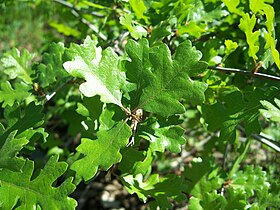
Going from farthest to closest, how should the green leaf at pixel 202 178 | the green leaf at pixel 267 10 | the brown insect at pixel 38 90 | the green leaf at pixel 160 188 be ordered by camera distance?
the green leaf at pixel 202 178 < the brown insect at pixel 38 90 < the green leaf at pixel 160 188 < the green leaf at pixel 267 10

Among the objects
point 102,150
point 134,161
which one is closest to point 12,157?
point 102,150

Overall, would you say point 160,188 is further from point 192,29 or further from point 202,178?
point 192,29

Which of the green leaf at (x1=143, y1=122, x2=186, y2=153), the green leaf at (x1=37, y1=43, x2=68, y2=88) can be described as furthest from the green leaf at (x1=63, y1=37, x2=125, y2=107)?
the green leaf at (x1=37, y1=43, x2=68, y2=88)

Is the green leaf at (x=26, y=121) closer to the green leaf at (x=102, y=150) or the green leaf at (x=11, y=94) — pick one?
the green leaf at (x=11, y=94)

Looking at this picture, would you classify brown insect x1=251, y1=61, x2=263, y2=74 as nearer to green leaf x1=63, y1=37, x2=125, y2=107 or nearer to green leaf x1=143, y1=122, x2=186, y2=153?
green leaf x1=143, y1=122, x2=186, y2=153

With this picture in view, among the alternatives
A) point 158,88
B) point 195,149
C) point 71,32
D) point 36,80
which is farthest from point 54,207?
point 195,149

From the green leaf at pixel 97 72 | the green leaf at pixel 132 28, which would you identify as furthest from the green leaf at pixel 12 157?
the green leaf at pixel 132 28

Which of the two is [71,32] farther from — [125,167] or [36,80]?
[125,167]
